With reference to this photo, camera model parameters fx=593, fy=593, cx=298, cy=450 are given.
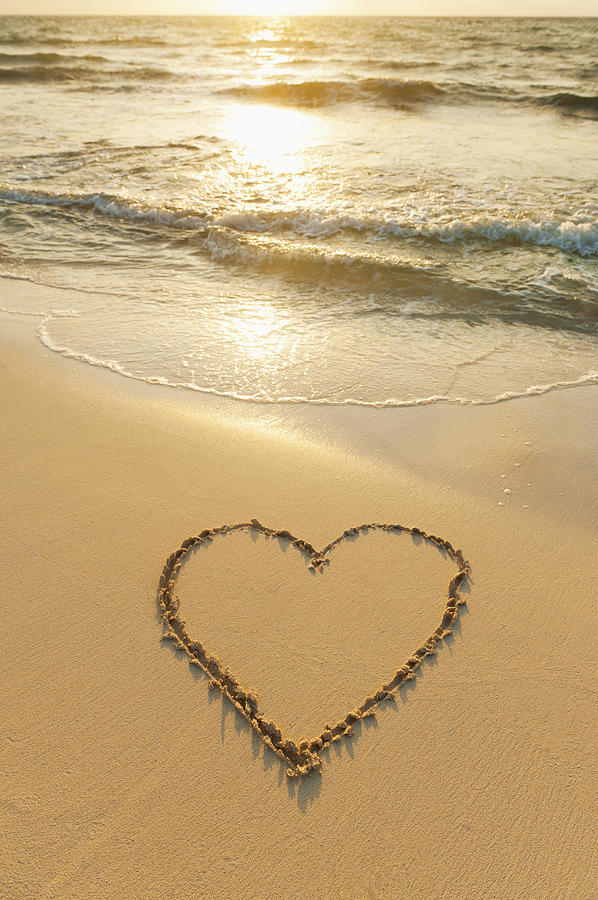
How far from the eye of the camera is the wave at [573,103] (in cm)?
1218

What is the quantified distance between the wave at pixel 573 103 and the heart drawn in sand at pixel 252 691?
1302 cm

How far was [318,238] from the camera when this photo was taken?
6184 millimetres

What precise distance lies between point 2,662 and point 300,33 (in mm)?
38268

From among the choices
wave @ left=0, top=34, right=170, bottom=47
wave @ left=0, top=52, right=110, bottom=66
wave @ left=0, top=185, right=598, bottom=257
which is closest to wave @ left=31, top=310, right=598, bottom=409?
wave @ left=0, top=185, right=598, bottom=257

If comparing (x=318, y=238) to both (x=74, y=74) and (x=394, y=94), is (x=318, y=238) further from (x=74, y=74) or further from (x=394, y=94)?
(x=74, y=74)

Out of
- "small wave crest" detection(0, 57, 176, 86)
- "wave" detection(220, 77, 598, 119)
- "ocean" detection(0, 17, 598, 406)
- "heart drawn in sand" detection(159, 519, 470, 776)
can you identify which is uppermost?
"small wave crest" detection(0, 57, 176, 86)

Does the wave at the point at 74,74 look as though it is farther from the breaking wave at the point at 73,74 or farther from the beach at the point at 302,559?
the beach at the point at 302,559

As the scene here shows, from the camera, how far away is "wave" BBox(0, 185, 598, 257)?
593 cm

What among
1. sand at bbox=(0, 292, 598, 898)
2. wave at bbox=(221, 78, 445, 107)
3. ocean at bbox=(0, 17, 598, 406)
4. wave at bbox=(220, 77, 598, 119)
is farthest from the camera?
wave at bbox=(221, 78, 445, 107)

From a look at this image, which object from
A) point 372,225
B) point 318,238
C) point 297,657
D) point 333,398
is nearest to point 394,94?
point 372,225

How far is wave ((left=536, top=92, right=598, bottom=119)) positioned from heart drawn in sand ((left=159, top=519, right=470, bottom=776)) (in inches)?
512

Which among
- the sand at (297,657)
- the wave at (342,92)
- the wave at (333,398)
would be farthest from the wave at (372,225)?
the wave at (342,92)

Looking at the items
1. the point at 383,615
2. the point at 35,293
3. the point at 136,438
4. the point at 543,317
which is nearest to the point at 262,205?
the point at 35,293

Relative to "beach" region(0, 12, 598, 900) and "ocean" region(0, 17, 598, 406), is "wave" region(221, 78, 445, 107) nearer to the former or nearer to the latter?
"ocean" region(0, 17, 598, 406)
